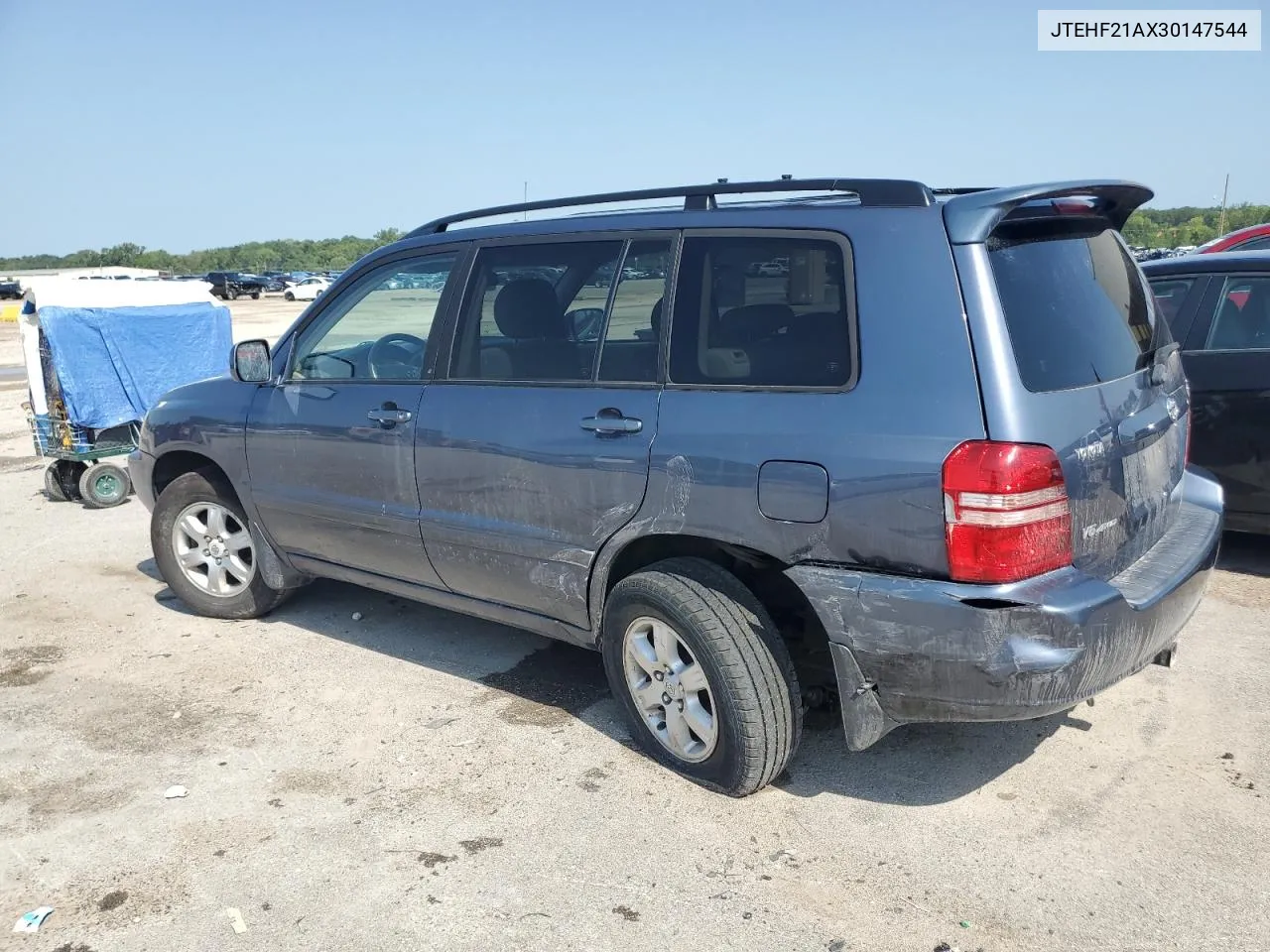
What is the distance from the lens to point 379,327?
15.2ft

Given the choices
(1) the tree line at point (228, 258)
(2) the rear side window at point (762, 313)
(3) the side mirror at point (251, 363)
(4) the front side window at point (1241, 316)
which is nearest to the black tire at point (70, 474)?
(3) the side mirror at point (251, 363)

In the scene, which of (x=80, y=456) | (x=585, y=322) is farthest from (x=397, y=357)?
(x=80, y=456)

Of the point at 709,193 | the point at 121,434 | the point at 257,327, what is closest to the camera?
the point at 709,193

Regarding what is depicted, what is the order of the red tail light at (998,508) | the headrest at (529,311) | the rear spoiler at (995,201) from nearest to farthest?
the red tail light at (998,508)
the rear spoiler at (995,201)
the headrest at (529,311)

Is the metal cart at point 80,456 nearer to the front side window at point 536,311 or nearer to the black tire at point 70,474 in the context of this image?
the black tire at point 70,474

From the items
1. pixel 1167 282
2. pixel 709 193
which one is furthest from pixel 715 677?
pixel 1167 282

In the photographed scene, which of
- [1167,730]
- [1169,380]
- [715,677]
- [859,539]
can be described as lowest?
[1167,730]

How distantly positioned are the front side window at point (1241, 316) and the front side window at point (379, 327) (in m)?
4.10

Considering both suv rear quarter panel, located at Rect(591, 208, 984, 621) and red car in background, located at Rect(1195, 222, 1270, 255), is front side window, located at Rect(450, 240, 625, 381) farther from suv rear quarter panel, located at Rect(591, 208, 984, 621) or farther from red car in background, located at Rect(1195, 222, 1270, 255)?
red car in background, located at Rect(1195, 222, 1270, 255)

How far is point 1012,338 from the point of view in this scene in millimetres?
2939

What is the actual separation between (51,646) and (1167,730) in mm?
4908

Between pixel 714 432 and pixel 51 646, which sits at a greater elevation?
pixel 714 432

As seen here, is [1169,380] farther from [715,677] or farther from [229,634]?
[229,634]

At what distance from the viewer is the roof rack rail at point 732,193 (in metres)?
3.16
